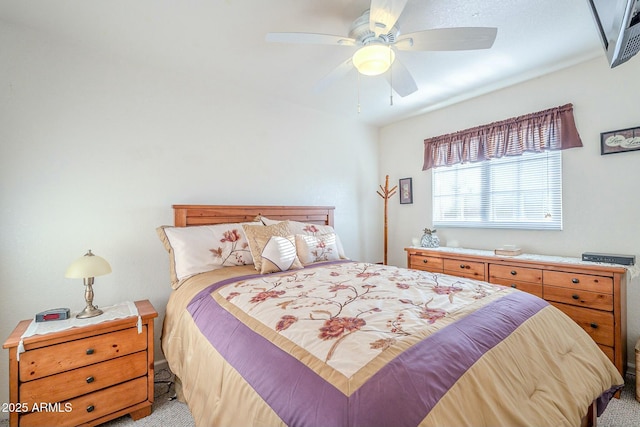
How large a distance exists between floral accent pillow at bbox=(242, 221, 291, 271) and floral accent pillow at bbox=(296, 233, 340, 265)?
160 mm

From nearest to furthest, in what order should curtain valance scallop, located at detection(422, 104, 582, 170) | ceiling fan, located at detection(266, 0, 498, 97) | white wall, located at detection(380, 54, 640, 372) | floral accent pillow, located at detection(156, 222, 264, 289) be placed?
ceiling fan, located at detection(266, 0, 498, 97)
floral accent pillow, located at detection(156, 222, 264, 289)
white wall, located at detection(380, 54, 640, 372)
curtain valance scallop, located at detection(422, 104, 582, 170)

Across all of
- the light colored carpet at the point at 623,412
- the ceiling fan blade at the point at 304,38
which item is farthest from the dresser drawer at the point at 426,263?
the ceiling fan blade at the point at 304,38

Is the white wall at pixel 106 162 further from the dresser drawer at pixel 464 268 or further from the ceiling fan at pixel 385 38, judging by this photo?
the dresser drawer at pixel 464 268

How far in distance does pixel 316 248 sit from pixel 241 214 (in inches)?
34.6

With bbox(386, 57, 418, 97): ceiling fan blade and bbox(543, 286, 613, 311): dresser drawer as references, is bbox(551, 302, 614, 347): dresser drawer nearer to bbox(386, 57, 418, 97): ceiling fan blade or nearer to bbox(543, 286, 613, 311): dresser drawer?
bbox(543, 286, 613, 311): dresser drawer

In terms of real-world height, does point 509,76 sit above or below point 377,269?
above

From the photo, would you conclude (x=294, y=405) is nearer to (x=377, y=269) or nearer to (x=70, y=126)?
(x=377, y=269)

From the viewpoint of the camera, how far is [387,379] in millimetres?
837

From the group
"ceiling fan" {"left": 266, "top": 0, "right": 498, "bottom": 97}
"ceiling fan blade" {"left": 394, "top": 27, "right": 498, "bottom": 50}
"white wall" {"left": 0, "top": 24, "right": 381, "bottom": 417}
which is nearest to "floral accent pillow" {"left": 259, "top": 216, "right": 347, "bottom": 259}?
"white wall" {"left": 0, "top": 24, "right": 381, "bottom": 417}

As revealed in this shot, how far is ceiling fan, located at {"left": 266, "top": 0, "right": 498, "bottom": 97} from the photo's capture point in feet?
4.73

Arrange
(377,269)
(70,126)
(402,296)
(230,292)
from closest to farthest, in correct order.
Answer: (402,296), (230,292), (70,126), (377,269)

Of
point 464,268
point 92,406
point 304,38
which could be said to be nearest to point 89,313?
point 92,406

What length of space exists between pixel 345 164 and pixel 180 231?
7.84ft

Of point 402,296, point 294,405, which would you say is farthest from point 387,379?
point 402,296
